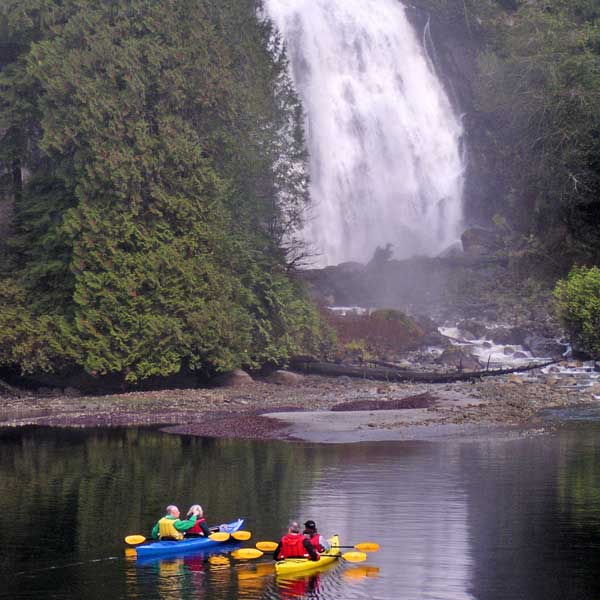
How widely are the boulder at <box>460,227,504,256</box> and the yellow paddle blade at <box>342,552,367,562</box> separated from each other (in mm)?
49984

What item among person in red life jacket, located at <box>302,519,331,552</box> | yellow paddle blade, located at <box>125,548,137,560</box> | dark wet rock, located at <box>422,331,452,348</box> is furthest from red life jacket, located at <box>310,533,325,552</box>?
dark wet rock, located at <box>422,331,452,348</box>

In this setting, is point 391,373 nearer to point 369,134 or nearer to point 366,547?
point 366,547

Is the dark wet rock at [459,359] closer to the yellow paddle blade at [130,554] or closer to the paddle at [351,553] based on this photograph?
the paddle at [351,553]

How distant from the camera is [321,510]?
22266 mm

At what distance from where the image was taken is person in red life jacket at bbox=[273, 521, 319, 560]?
18.4 m

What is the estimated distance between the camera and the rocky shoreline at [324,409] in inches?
1304

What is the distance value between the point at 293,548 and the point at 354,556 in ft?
3.45

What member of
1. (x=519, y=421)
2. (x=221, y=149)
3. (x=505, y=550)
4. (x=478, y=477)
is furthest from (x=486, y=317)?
(x=505, y=550)

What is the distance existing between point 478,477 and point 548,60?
1514 inches

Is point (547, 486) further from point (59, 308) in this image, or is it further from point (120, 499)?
point (59, 308)

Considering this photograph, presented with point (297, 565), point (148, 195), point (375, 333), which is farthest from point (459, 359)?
point (297, 565)

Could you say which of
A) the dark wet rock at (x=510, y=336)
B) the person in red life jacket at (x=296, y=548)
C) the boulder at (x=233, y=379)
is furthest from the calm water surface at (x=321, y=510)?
the dark wet rock at (x=510, y=336)

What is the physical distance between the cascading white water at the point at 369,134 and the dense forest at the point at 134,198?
860 inches

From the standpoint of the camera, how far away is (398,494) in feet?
77.3
